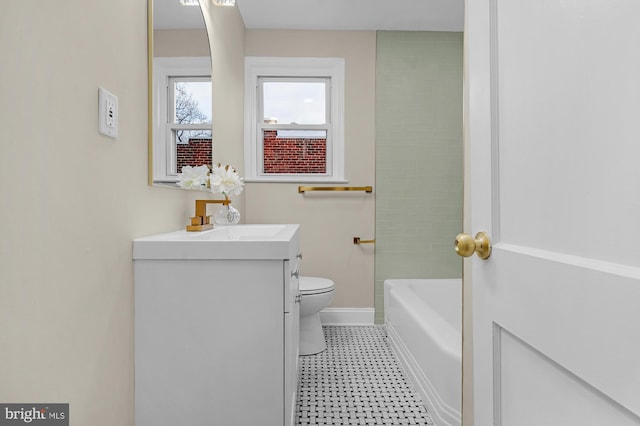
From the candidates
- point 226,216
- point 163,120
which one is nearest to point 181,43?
point 163,120

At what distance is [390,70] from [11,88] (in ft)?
9.13

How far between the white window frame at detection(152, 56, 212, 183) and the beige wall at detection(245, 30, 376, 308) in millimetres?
1516

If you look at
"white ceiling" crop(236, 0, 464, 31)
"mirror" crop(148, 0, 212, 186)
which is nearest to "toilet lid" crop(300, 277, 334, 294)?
"mirror" crop(148, 0, 212, 186)

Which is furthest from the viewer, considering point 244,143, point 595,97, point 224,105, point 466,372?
point 244,143

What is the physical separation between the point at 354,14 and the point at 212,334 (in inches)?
100

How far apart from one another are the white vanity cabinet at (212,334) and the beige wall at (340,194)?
6.24 ft

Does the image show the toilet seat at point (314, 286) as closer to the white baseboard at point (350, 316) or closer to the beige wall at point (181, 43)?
the white baseboard at point (350, 316)

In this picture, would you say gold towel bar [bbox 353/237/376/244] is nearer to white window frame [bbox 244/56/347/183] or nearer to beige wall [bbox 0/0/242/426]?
white window frame [bbox 244/56/347/183]

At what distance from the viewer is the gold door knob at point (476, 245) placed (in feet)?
2.45

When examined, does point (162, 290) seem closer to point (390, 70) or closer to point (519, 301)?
point (519, 301)

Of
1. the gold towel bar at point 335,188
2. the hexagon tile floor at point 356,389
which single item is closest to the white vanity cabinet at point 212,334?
the hexagon tile floor at point 356,389

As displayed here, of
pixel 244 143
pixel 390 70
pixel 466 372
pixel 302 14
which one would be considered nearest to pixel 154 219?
pixel 466 372

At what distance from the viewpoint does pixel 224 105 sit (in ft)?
7.92

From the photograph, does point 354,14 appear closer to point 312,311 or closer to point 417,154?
point 417,154
